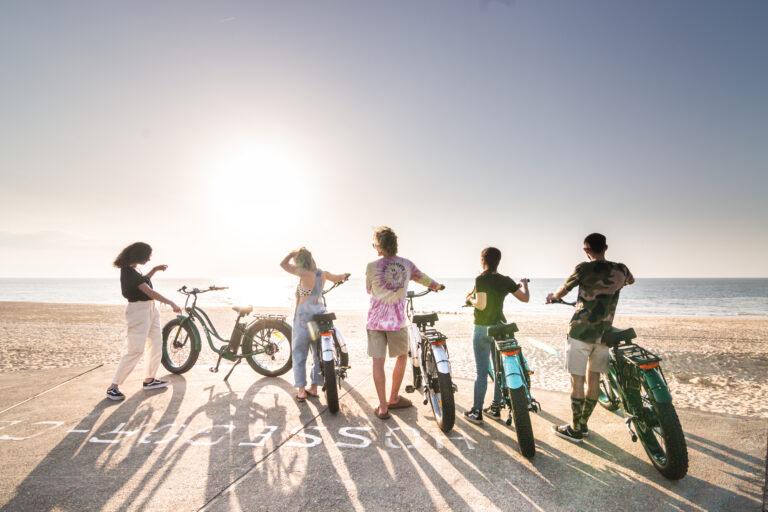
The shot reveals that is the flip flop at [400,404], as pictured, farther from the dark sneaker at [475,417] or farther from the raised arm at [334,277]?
the raised arm at [334,277]

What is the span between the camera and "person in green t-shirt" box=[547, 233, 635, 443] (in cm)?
383

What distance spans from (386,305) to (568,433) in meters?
2.43

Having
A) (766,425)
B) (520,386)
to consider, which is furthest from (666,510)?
(766,425)

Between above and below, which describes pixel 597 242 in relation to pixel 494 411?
above

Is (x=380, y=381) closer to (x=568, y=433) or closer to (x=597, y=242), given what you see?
(x=568, y=433)

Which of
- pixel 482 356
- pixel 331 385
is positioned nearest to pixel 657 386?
pixel 482 356

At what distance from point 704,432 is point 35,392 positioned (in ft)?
29.4

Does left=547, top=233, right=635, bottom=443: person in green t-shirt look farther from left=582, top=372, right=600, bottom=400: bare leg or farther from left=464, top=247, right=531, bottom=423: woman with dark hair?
left=464, top=247, right=531, bottom=423: woman with dark hair

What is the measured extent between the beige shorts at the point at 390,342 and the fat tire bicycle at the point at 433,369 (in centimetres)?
26

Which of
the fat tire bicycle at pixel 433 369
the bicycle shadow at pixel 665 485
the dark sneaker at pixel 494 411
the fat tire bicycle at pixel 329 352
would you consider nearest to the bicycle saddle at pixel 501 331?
the fat tire bicycle at pixel 433 369

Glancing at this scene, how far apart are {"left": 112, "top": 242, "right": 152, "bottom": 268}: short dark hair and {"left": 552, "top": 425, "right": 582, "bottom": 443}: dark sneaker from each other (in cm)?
615

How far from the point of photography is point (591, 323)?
386 centimetres

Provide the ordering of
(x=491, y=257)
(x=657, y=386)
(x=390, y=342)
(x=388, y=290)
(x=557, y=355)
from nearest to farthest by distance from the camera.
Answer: (x=657, y=386)
(x=491, y=257)
(x=388, y=290)
(x=390, y=342)
(x=557, y=355)

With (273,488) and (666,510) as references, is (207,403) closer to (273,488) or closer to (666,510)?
(273,488)
